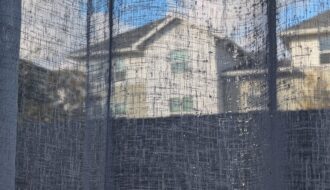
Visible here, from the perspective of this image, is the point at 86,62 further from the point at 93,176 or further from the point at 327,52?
the point at 327,52

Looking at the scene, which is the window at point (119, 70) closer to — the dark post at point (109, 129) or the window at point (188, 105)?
the dark post at point (109, 129)

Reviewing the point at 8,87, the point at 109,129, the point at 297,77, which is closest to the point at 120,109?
the point at 109,129

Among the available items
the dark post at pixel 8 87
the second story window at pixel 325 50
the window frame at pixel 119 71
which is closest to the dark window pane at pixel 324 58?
the second story window at pixel 325 50

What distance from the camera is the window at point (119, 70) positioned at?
3.96ft

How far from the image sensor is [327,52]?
1.09m

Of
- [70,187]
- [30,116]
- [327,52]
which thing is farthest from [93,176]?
[327,52]

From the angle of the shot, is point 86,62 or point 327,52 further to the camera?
point 86,62

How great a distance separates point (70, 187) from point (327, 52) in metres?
0.52

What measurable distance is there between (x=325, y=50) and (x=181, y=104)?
261mm

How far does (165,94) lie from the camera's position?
117 cm

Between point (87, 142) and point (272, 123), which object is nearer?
point (272, 123)

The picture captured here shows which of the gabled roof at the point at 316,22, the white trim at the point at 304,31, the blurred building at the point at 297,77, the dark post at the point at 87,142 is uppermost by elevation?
the gabled roof at the point at 316,22

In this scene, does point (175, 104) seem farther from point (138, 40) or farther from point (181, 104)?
point (138, 40)

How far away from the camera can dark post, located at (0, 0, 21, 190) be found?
113 centimetres
